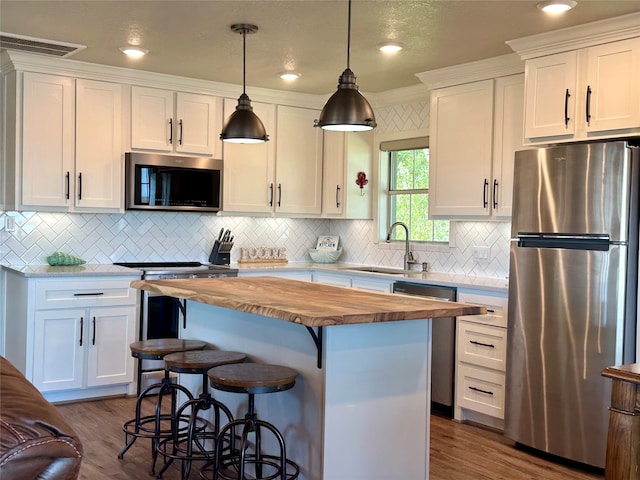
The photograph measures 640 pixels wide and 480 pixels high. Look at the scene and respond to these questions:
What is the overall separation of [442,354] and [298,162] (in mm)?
2294

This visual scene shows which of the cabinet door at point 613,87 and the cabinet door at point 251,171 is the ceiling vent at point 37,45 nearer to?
the cabinet door at point 251,171

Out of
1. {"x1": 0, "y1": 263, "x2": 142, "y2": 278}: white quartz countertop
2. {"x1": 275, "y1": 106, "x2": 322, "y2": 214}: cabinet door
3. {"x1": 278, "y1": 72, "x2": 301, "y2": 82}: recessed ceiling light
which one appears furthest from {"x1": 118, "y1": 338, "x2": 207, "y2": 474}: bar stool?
{"x1": 275, "y1": 106, "x2": 322, "y2": 214}: cabinet door

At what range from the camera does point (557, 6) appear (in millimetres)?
3455

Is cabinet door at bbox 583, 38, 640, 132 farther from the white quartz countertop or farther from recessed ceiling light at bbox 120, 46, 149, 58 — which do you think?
the white quartz countertop

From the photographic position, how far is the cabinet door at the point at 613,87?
3590 millimetres

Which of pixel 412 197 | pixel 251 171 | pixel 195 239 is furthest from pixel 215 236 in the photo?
pixel 412 197

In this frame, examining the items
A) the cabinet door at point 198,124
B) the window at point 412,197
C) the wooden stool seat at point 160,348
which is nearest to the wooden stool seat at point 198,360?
the wooden stool seat at point 160,348

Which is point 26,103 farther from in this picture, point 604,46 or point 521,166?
point 604,46

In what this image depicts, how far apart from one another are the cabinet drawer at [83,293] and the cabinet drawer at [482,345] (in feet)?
7.61

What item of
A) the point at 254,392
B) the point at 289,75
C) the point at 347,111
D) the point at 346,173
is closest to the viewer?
the point at 254,392

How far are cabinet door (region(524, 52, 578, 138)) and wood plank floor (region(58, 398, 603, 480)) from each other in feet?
6.16

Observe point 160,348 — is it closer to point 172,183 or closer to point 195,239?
point 172,183

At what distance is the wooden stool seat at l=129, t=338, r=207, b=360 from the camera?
11.5 ft

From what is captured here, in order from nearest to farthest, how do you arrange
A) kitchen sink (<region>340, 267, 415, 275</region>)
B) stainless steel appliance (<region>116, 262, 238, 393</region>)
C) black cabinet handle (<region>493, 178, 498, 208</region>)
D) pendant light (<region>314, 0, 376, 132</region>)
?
pendant light (<region>314, 0, 376, 132</region>) < black cabinet handle (<region>493, 178, 498, 208</region>) < stainless steel appliance (<region>116, 262, 238, 393</region>) < kitchen sink (<region>340, 267, 415, 275</region>)
